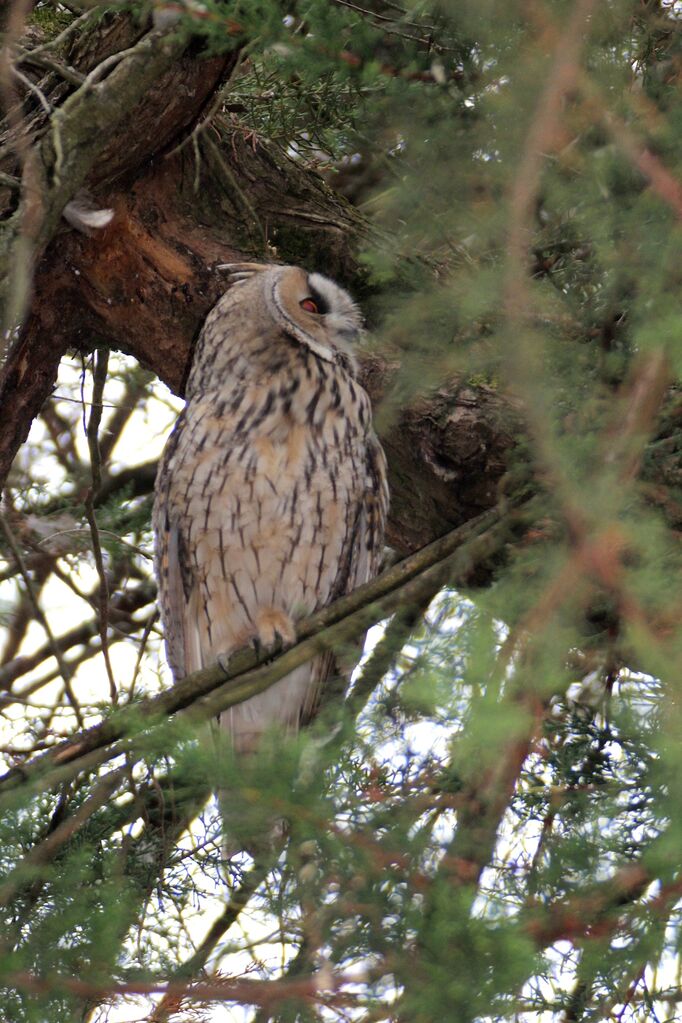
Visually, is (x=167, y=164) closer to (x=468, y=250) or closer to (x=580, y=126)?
(x=468, y=250)

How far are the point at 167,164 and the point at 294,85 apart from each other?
14.2 inches

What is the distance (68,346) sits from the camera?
9.55 ft

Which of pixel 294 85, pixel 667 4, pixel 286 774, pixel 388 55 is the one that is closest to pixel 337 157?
pixel 294 85

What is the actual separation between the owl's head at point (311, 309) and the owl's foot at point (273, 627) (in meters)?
0.60

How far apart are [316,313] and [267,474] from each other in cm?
43

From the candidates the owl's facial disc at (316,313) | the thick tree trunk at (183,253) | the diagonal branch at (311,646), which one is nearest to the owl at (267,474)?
the owl's facial disc at (316,313)

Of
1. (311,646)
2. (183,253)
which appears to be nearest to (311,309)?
(183,253)

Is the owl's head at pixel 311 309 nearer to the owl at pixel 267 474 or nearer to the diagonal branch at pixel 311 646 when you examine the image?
the owl at pixel 267 474

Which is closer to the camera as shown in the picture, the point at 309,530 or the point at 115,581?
the point at 309,530

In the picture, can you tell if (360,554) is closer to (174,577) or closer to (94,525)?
(174,577)

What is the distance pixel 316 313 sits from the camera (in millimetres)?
2732

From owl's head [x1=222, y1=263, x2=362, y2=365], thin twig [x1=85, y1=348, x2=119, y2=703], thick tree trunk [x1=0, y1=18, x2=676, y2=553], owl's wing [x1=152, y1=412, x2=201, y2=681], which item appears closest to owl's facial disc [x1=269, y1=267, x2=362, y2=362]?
owl's head [x1=222, y1=263, x2=362, y2=365]

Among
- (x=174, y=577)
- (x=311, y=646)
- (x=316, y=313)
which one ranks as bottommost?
(x=311, y=646)

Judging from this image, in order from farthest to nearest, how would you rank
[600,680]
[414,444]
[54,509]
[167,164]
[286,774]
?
[54,509] < [167,164] < [414,444] < [600,680] < [286,774]
